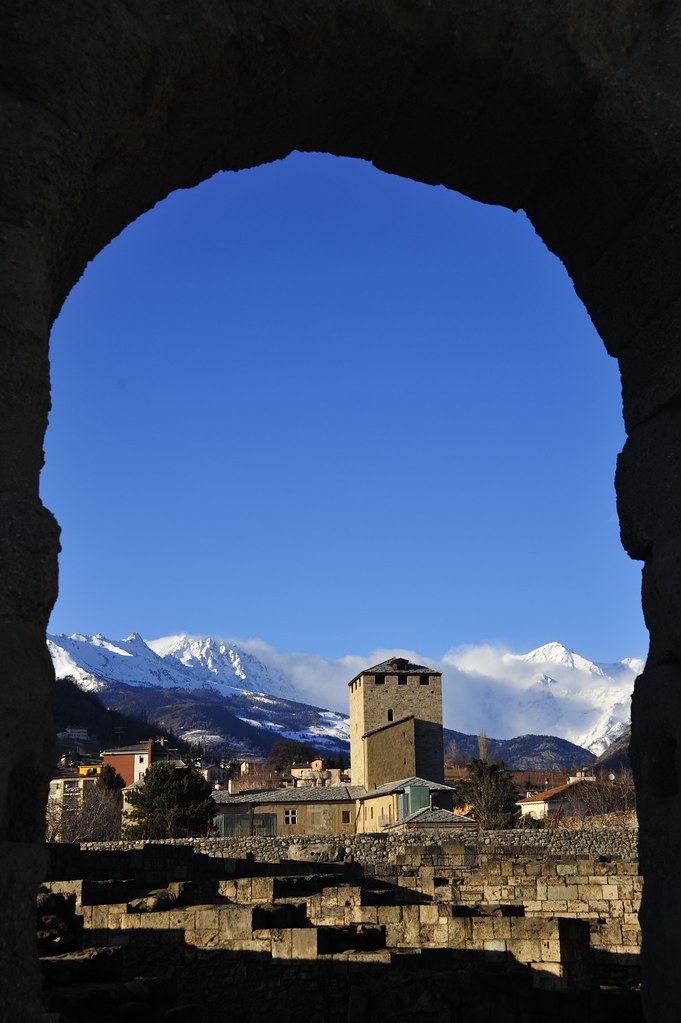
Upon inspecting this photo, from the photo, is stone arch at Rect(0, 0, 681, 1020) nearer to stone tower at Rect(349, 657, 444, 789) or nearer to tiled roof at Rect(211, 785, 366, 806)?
tiled roof at Rect(211, 785, 366, 806)

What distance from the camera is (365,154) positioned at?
13.6 ft

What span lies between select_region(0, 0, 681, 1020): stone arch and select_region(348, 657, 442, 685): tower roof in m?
64.3

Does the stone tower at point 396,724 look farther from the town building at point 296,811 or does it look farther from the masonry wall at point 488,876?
the masonry wall at point 488,876

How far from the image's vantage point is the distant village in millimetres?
43344

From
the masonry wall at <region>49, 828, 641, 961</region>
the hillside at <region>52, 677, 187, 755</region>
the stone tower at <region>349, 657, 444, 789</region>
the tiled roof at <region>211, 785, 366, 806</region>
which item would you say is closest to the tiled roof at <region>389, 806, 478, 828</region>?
the masonry wall at <region>49, 828, 641, 961</region>

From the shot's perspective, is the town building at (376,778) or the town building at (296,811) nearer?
the town building at (376,778)

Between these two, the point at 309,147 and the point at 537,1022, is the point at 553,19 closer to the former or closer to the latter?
the point at 309,147

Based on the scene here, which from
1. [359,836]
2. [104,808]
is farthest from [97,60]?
[104,808]

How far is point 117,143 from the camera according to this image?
3199 millimetres

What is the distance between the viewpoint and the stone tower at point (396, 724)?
63.3 metres

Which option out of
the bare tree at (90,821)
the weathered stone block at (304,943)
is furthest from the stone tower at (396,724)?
the weathered stone block at (304,943)

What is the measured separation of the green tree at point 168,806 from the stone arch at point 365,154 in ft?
126

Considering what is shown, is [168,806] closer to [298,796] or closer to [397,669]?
[298,796]

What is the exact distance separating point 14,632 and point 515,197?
283 centimetres
